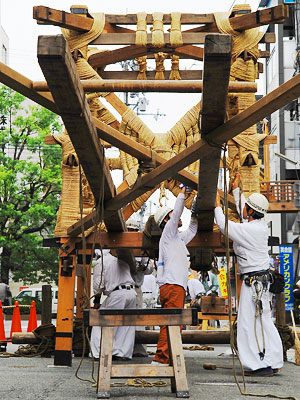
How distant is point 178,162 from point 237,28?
12.0 ft

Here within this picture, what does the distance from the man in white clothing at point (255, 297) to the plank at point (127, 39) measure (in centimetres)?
265

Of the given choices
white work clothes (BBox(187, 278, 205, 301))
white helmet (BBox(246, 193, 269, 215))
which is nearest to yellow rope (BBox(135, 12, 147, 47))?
white helmet (BBox(246, 193, 269, 215))

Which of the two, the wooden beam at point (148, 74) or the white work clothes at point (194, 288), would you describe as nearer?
the wooden beam at point (148, 74)

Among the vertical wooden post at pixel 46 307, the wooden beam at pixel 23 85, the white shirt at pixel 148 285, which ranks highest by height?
the wooden beam at pixel 23 85

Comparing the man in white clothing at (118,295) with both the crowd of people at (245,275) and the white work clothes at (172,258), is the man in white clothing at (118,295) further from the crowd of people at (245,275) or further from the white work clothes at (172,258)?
the white work clothes at (172,258)

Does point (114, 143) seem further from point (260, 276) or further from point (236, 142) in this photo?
point (236, 142)

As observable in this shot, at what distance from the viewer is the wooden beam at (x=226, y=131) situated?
544cm

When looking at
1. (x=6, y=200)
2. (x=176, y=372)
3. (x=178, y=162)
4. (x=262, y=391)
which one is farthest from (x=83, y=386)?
(x=6, y=200)

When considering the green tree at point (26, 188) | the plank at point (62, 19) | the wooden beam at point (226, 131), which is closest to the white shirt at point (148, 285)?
the plank at point (62, 19)

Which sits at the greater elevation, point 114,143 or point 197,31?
point 197,31

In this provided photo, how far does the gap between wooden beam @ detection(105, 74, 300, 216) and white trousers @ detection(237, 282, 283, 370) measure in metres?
1.91

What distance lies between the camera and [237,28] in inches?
371

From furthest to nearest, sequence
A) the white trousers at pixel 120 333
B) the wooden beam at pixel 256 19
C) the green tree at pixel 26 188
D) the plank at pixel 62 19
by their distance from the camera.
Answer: the green tree at pixel 26 188 → the white trousers at pixel 120 333 → the plank at pixel 62 19 → the wooden beam at pixel 256 19

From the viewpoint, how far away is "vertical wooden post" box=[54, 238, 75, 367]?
9.05m
